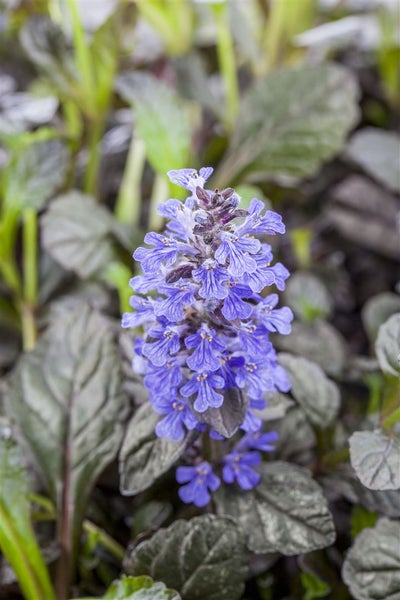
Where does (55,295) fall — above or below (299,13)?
below

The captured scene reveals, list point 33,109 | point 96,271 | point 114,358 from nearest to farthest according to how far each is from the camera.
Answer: point 114,358
point 96,271
point 33,109

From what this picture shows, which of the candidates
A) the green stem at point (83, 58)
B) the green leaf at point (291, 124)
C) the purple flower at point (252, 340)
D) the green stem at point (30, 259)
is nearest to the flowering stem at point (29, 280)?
the green stem at point (30, 259)

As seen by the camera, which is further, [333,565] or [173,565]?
[333,565]

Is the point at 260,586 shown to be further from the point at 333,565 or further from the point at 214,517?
the point at 214,517

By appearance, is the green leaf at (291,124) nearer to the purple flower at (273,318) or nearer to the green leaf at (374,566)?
the purple flower at (273,318)

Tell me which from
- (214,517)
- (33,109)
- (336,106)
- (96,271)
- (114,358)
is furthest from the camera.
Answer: (33,109)

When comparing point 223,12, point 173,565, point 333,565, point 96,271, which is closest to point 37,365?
point 96,271

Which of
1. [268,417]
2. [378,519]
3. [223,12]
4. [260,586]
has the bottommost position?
[260,586]
